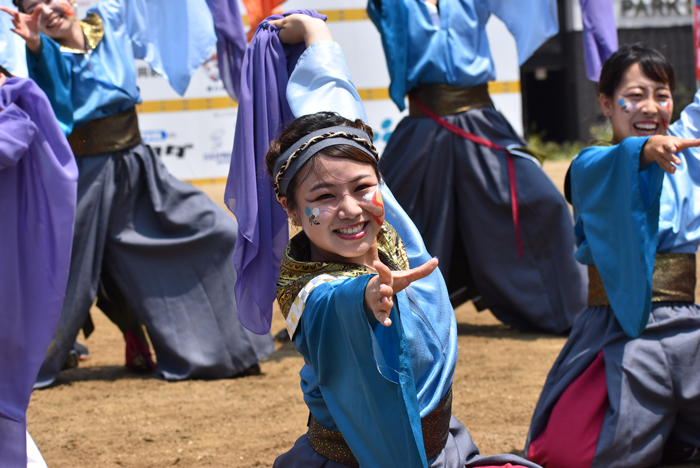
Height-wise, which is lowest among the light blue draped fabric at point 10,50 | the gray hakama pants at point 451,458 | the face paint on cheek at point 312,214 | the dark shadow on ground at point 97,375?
the dark shadow on ground at point 97,375

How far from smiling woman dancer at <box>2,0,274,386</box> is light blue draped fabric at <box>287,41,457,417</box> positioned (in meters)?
1.90

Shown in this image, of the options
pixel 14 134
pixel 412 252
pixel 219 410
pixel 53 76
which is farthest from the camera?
pixel 53 76

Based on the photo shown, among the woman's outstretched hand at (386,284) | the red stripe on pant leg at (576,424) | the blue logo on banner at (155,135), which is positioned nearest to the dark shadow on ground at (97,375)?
the red stripe on pant leg at (576,424)

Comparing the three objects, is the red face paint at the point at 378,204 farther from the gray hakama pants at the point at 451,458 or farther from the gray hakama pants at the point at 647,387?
the gray hakama pants at the point at 647,387

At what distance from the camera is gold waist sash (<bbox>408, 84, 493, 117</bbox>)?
14.6ft

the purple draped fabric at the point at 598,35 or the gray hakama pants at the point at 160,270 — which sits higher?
the purple draped fabric at the point at 598,35

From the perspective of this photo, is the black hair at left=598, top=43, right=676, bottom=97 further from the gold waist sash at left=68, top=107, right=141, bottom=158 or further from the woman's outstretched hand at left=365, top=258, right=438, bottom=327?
the gold waist sash at left=68, top=107, right=141, bottom=158

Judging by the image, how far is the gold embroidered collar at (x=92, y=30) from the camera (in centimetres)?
383

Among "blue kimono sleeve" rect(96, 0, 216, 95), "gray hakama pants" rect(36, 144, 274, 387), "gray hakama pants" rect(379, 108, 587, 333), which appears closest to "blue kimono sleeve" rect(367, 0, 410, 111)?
"gray hakama pants" rect(379, 108, 587, 333)

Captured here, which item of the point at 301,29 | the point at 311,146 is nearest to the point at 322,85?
the point at 301,29

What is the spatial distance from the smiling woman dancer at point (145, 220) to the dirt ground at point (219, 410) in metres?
0.19

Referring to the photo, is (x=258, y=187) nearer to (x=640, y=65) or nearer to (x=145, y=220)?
(x=640, y=65)

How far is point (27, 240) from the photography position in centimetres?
242

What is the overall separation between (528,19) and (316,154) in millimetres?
2933
